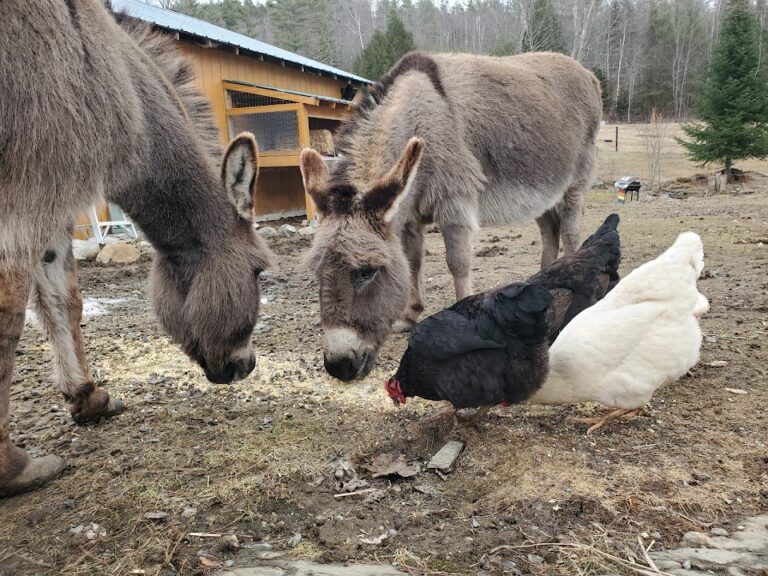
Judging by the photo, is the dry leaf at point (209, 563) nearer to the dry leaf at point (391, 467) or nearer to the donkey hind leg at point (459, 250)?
the dry leaf at point (391, 467)

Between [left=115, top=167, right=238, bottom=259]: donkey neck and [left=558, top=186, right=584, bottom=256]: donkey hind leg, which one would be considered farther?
[left=558, top=186, right=584, bottom=256]: donkey hind leg

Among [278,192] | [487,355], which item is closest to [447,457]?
[487,355]

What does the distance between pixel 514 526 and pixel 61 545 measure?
1.90 metres

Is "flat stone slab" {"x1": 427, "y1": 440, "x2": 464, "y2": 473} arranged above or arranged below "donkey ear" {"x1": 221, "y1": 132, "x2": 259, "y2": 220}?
below

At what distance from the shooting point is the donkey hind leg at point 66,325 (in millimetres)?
3010

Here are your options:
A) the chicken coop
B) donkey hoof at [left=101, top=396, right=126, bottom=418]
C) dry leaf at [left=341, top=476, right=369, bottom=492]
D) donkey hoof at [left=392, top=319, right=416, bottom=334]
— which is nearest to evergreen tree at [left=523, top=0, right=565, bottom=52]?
the chicken coop

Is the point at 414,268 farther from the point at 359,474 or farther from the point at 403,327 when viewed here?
the point at 359,474

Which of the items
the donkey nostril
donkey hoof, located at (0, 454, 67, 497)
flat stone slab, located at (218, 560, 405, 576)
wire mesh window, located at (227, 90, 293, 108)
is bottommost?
flat stone slab, located at (218, 560, 405, 576)

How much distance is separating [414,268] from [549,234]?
7.67 ft

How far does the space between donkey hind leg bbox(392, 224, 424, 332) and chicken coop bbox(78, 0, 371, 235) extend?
23.5 ft

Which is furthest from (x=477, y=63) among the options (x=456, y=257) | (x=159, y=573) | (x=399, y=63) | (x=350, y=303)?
(x=159, y=573)

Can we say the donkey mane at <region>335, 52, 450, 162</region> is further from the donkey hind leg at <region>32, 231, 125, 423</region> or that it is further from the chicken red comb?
the donkey hind leg at <region>32, 231, 125, 423</region>

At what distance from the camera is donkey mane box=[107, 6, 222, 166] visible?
2.98 meters

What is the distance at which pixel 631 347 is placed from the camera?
3021mm
